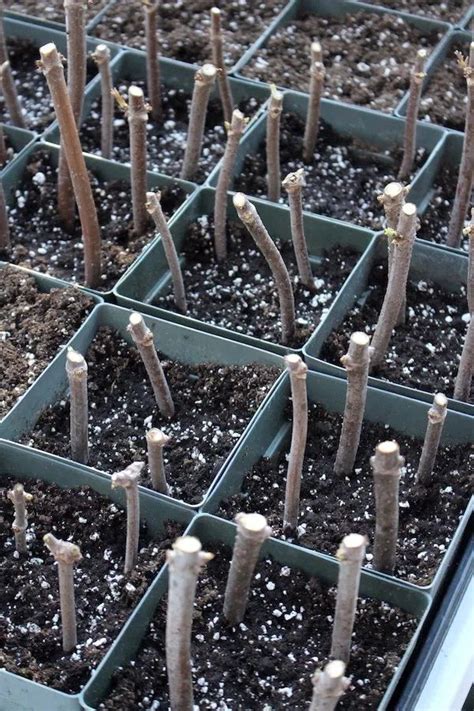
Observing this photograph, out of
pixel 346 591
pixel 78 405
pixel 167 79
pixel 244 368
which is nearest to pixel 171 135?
pixel 167 79

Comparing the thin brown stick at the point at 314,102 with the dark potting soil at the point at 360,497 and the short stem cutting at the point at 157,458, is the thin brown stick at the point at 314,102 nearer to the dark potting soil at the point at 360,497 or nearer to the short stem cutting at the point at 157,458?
the dark potting soil at the point at 360,497

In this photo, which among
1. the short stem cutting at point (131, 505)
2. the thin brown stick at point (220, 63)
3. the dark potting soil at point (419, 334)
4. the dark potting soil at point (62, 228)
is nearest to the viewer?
the short stem cutting at point (131, 505)

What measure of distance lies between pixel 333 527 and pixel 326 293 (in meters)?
0.51

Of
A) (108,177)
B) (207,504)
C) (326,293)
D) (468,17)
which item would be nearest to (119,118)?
(108,177)

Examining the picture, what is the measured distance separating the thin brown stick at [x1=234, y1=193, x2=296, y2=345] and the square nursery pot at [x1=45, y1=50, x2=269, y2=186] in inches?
23.9

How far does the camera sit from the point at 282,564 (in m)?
1.41

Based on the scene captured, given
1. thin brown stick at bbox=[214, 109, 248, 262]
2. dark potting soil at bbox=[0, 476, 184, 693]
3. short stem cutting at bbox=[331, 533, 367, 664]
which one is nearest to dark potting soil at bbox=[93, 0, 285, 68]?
thin brown stick at bbox=[214, 109, 248, 262]

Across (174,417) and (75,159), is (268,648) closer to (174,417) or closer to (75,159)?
(174,417)

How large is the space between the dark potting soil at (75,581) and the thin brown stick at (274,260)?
0.42 metres

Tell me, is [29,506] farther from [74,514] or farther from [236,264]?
[236,264]

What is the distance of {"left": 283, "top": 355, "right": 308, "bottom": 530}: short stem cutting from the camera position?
125cm

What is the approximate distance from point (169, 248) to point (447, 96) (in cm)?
88

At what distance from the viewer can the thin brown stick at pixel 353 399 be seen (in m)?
1.31

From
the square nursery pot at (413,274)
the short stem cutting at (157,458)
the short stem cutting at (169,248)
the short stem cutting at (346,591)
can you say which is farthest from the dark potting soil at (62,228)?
the short stem cutting at (346,591)
